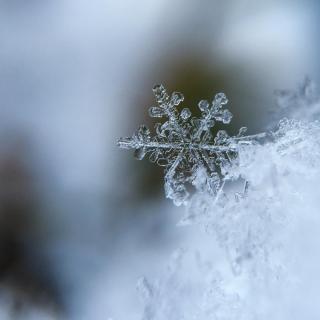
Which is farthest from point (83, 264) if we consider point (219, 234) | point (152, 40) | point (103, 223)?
point (152, 40)

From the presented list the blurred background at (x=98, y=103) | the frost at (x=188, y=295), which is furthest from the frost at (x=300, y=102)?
the frost at (x=188, y=295)

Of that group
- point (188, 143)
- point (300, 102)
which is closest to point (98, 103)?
point (188, 143)

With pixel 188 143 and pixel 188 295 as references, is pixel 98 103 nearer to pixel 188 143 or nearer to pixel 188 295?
pixel 188 143

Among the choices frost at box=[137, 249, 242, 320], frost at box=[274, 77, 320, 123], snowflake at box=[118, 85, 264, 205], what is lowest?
frost at box=[137, 249, 242, 320]

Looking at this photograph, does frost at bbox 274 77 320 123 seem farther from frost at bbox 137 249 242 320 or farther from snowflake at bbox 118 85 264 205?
frost at bbox 137 249 242 320

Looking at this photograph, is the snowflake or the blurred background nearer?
the snowflake

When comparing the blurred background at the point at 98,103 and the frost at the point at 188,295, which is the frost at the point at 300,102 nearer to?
the blurred background at the point at 98,103

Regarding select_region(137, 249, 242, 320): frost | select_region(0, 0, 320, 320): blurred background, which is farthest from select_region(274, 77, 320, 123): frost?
select_region(137, 249, 242, 320): frost
